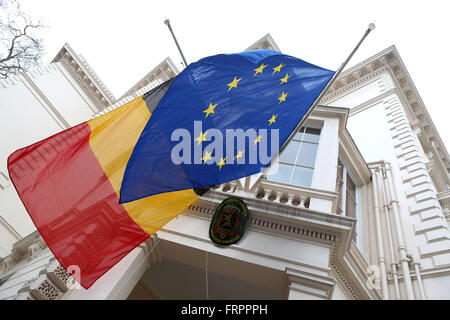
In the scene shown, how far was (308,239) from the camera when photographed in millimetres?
6375

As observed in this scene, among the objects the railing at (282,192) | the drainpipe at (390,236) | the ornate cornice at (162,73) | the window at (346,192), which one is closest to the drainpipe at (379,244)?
the drainpipe at (390,236)

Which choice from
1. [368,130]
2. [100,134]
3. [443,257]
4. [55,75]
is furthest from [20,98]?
[443,257]

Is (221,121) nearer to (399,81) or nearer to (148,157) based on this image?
(148,157)

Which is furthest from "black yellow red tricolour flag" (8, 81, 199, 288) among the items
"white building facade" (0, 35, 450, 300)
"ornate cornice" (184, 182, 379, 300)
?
"ornate cornice" (184, 182, 379, 300)

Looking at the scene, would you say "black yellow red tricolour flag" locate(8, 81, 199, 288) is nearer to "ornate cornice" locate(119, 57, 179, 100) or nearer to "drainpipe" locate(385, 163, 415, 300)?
"drainpipe" locate(385, 163, 415, 300)

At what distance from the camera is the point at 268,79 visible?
6.82m

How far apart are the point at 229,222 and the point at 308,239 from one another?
1.61 metres

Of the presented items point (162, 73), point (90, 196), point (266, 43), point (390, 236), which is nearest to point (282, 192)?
point (90, 196)

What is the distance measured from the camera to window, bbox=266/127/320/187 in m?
8.52

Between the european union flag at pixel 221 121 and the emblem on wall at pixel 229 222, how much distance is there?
143 cm

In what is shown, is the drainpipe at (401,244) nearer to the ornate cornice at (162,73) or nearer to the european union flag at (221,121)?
the european union flag at (221,121)

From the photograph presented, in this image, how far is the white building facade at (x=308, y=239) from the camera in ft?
20.4

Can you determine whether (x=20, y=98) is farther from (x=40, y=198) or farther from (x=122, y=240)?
(x=122, y=240)

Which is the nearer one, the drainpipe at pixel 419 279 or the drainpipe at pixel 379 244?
the drainpipe at pixel 419 279
